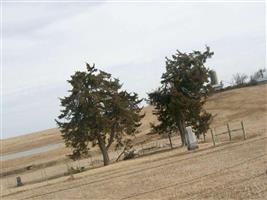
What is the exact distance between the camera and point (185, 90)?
1657 inches

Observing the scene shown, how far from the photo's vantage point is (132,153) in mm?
44000

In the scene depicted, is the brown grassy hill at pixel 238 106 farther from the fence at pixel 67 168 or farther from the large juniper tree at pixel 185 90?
the large juniper tree at pixel 185 90

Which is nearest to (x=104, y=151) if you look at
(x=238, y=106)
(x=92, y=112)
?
(x=92, y=112)

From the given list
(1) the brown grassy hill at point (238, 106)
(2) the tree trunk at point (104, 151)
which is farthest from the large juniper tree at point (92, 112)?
(1) the brown grassy hill at point (238, 106)

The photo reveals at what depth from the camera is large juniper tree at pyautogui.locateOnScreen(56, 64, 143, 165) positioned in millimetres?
40625

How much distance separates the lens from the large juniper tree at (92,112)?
1599 inches

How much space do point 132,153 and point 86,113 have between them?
5.76m

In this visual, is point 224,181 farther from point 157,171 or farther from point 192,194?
point 157,171

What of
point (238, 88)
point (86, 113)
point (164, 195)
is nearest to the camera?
point (164, 195)

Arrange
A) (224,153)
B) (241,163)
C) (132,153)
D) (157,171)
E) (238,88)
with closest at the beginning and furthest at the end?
(241,163)
(157,171)
(224,153)
(132,153)
(238,88)

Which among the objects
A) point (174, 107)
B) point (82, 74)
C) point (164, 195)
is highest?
point (82, 74)

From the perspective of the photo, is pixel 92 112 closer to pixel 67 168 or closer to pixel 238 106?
pixel 67 168

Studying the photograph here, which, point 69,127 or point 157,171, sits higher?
point 69,127

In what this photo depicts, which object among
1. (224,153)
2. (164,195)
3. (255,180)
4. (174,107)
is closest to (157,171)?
(224,153)
